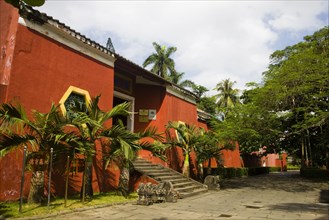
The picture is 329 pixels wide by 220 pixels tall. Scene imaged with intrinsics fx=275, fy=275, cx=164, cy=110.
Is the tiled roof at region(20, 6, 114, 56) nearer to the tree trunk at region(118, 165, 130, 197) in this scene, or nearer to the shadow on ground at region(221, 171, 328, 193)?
the tree trunk at region(118, 165, 130, 197)

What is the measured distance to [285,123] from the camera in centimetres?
2044

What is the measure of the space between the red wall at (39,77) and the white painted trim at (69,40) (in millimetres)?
145

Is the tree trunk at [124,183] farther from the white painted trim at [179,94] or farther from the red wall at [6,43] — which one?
the white painted trim at [179,94]

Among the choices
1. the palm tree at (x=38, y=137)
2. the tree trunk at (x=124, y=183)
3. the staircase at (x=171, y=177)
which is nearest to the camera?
the palm tree at (x=38, y=137)

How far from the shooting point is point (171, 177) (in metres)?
12.2

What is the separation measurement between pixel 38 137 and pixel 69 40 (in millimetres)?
3726

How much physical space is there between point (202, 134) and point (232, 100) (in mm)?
23624

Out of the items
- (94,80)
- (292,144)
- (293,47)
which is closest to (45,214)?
(94,80)

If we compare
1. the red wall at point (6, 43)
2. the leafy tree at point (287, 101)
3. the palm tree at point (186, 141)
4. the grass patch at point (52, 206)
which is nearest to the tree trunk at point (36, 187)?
the grass patch at point (52, 206)

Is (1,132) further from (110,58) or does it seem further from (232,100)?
(232,100)

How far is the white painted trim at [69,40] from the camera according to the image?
26.2ft

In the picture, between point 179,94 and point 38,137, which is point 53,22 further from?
point 179,94

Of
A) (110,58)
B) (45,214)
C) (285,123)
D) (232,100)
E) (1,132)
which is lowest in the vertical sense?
(45,214)

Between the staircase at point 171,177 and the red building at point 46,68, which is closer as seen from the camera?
the red building at point 46,68
